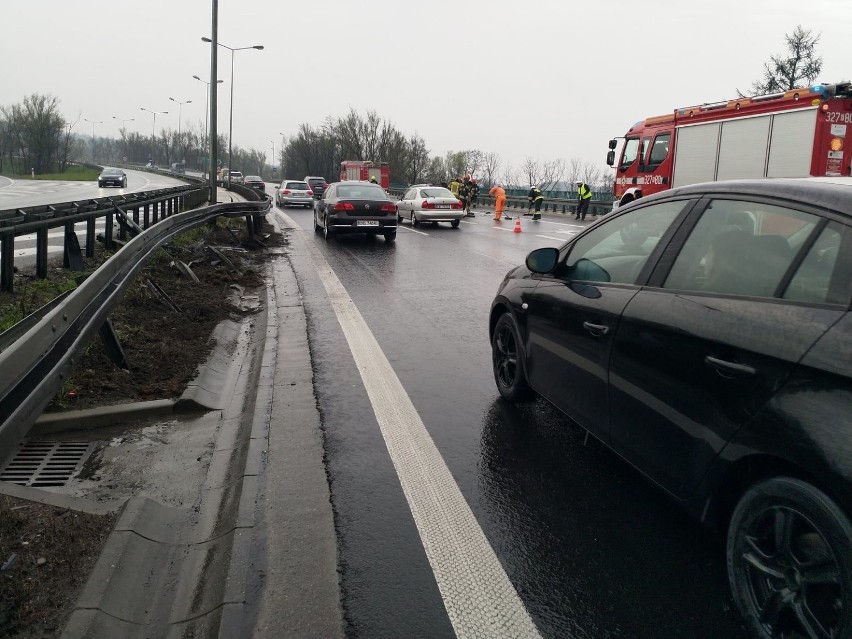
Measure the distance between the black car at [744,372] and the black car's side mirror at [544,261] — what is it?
330mm

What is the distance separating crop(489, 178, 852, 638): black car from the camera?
210 centimetres

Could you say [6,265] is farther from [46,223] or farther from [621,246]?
[621,246]

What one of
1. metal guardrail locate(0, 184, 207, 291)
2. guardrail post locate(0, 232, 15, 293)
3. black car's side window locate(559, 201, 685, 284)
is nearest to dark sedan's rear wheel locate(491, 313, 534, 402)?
black car's side window locate(559, 201, 685, 284)

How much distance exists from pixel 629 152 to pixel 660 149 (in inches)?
61.0

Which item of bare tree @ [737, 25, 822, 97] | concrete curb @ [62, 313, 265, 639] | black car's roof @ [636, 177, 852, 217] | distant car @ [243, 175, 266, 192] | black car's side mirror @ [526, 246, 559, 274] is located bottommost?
concrete curb @ [62, 313, 265, 639]

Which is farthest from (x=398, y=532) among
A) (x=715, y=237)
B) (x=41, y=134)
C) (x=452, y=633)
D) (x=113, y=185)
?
(x=41, y=134)

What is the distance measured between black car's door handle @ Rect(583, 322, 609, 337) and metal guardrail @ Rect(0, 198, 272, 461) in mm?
2611

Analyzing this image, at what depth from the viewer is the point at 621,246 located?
380cm

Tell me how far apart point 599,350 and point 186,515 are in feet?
7.30

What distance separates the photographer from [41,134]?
91812 millimetres

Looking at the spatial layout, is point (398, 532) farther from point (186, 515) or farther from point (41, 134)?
point (41, 134)

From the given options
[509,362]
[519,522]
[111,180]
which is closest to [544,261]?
[509,362]

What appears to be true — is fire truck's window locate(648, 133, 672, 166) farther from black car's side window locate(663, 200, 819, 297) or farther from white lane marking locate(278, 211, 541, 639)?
black car's side window locate(663, 200, 819, 297)

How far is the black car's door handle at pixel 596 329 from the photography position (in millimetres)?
3386
